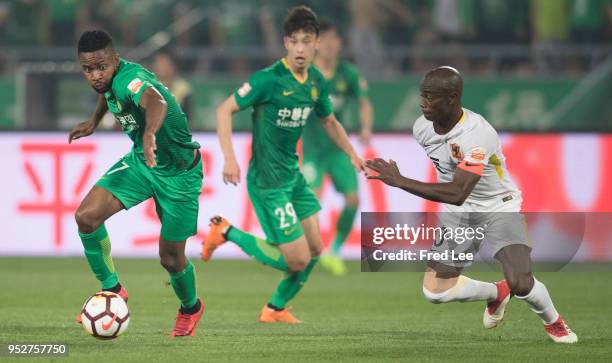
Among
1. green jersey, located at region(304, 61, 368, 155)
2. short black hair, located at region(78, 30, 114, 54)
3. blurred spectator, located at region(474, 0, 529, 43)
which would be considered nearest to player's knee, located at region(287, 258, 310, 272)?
short black hair, located at region(78, 30, 114, 54)

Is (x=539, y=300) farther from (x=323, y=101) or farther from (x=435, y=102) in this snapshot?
(x=323, y=101)

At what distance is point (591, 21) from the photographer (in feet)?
55.4

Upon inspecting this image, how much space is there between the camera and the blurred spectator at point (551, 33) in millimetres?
16578

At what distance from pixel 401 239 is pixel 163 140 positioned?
5.65 ft

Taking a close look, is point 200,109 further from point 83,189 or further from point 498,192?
point 498,192

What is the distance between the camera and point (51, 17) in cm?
1767

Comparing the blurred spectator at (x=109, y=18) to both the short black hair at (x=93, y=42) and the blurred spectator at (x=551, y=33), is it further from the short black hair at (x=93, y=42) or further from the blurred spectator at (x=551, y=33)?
the short black hair at (x=93, y=42)

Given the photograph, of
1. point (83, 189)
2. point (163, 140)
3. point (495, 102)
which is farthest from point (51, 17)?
point (163, 140)

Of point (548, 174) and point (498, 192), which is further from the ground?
point (498, 192)

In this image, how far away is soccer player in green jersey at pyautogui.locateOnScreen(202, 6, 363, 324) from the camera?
29.6 ft

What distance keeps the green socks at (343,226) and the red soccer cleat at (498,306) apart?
427 cm

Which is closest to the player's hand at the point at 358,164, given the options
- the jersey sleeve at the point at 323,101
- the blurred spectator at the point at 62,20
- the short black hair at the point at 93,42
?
the jersey sleeve at the point at 323,101

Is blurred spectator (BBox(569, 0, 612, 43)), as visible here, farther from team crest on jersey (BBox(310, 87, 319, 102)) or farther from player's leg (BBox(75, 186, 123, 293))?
player's leg (BBox(75, 186, 123, 293))

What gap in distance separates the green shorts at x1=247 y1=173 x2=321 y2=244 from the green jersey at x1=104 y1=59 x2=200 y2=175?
113 centimetres
